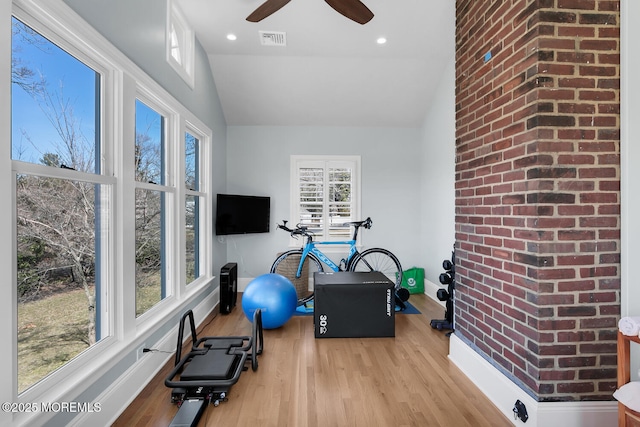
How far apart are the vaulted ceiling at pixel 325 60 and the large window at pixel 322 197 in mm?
635

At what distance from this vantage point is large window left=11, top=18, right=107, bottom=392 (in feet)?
4.64

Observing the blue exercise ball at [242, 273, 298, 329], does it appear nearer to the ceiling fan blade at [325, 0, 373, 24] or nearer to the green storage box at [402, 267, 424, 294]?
the green storage box at [402, 267, 424, 294]

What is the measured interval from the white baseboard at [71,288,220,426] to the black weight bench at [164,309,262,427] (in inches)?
6.0

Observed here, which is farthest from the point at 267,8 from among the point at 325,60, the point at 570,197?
the point at 570,197

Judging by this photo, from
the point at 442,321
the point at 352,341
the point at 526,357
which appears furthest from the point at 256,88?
the point at 526,357

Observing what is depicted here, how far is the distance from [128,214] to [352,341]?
220 centimetres

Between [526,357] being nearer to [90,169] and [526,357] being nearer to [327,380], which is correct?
[327,380]

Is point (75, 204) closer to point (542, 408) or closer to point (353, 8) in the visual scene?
point (353, 8)

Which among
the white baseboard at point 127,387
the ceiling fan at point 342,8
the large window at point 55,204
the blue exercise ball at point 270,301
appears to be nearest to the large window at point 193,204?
the blue exercise ball at point 270,301

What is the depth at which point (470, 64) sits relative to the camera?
235 centimetres

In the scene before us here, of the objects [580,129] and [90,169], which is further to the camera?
[90,169]

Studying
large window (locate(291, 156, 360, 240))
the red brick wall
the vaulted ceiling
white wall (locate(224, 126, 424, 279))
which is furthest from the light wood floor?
the vaulted ceiling

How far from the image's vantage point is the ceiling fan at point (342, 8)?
7.48 feet

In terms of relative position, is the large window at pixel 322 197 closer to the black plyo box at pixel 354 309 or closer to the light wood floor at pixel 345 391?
the black plyo box at pixel 354 309
